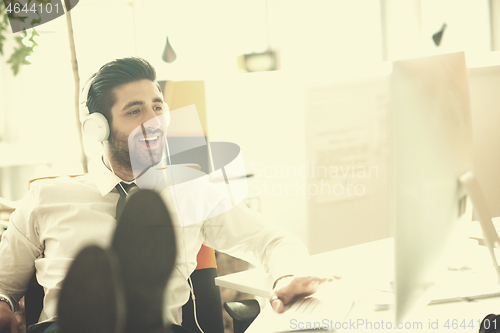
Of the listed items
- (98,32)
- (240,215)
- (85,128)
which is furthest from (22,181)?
(240,215)

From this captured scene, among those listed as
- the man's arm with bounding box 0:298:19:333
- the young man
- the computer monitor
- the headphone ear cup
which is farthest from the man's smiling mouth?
the computer monitor

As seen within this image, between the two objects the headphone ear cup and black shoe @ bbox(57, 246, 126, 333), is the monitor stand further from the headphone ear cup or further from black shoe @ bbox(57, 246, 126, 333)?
the headphone ear cup

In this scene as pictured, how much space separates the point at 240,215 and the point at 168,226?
0.46 meters

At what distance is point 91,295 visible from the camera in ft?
1.60

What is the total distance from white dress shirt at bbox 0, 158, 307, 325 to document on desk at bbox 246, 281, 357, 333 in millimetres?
142

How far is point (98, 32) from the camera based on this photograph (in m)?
1.52

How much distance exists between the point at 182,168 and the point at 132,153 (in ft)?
0.74

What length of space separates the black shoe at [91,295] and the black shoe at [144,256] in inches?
6.1

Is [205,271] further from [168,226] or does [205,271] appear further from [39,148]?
[39,148]

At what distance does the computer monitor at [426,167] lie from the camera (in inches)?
19.1

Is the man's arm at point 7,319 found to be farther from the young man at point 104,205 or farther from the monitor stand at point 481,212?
the monitor stand at point 481,212

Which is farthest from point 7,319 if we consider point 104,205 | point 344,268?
point 344,268

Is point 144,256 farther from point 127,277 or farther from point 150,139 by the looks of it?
point 150,139

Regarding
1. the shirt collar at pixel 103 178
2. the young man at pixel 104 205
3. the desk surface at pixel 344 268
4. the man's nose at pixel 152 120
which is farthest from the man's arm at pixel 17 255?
the desk surface at pixel 344 268
